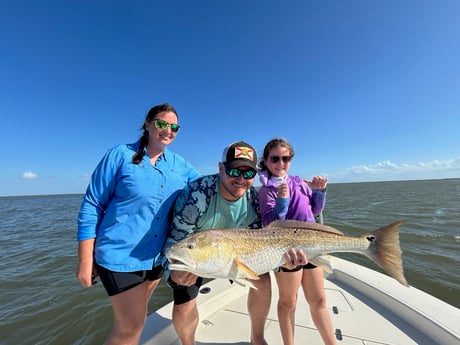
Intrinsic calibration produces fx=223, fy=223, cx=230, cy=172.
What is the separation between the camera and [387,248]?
8.07 feet

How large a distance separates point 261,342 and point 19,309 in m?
7.19

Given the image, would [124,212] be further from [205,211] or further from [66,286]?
[66,286]

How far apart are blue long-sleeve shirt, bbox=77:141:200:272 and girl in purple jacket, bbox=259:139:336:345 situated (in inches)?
48.7

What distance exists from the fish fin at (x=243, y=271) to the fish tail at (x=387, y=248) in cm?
136

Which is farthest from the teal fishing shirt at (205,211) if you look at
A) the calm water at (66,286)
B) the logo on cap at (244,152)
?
the calm water at (66,286)

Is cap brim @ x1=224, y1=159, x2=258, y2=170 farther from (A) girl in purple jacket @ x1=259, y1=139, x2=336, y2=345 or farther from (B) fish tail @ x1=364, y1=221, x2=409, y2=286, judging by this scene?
(B) fish tail @ x1=364, y1=221, x2=409, y2=286

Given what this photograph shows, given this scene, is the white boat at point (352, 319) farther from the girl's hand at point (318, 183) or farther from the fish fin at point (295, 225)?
the girl's hand at point (318, 183)

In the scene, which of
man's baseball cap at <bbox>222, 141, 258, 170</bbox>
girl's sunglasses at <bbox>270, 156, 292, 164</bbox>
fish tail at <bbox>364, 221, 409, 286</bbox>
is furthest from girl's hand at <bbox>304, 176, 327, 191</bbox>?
man's baseball cap at <bbox>222, 141, 258, 170</bbox>

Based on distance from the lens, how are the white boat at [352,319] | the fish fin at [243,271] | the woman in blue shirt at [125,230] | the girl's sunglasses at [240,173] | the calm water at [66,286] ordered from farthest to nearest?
1. the calm water at [66,286]
2. the white boat at [352,319]
3. the girl's sunglasses at [240,173]
4. the woman in blue shirt at [125,230]
5. the fish fin at [243,271]

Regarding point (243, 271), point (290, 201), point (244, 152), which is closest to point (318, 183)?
point (290, 201)

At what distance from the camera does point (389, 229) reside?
8.04 ft

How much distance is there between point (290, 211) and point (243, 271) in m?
0.95

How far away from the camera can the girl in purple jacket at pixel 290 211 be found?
101 inches

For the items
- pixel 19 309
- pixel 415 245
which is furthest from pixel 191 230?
pixel 415 245
